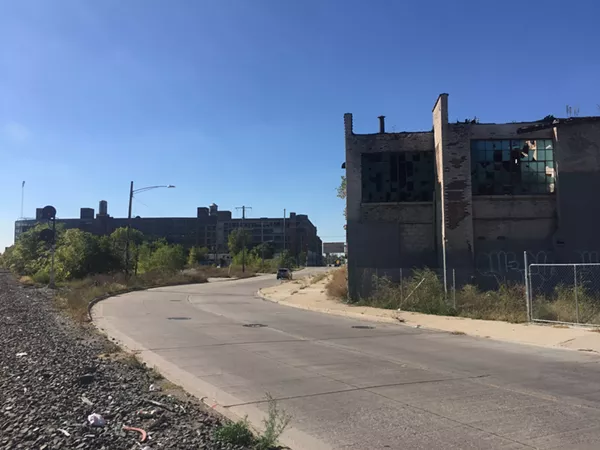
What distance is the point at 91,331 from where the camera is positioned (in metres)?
15.4

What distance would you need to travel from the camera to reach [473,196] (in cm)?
2469

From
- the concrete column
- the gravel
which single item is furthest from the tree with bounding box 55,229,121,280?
the gravel

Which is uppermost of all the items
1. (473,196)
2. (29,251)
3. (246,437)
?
(473,196)

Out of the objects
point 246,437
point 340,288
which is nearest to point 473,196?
point 340,288

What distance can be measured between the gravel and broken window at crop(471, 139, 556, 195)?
62.8 ft

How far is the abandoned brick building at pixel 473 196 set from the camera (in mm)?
23875

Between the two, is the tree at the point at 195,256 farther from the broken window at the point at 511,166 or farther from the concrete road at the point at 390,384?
the concrete road at the point at 390,384

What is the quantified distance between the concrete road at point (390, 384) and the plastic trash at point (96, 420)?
1542 millimetres

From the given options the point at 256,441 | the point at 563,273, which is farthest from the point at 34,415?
the point at 563,273

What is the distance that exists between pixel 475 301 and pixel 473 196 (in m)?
6.41

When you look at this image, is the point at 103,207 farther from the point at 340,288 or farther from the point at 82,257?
the point at 340,288

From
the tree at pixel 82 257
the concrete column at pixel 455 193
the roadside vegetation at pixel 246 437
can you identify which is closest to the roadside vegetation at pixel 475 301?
the concrete column at pixel 455 193

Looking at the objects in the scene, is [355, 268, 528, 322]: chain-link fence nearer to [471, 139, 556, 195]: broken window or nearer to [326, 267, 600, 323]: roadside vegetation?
[326, 267, 600, 323]: roadside vegetation

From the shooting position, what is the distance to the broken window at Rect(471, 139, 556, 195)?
2489 centimetres
